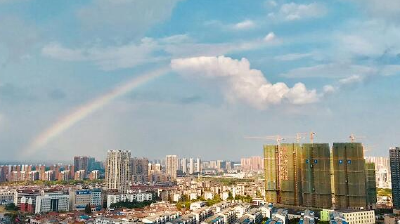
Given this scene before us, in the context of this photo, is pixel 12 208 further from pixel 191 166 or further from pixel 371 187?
pixel 191 166

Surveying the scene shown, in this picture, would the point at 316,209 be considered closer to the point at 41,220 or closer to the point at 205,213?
the point at 205,213

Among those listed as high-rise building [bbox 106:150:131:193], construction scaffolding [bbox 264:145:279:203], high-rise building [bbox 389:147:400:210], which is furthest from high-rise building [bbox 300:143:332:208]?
high-rise building [bbox 106:150:131:193]

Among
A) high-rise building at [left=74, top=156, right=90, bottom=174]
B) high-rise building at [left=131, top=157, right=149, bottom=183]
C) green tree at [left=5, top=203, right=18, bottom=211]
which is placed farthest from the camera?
high-rise building at [left=74, top=156, right=90, bottom=174]

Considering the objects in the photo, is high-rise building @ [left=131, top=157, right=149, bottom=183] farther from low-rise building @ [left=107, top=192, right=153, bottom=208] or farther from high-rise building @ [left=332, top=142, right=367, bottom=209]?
high-rise building @ [left=332, top=142, right=367, bottom=209]

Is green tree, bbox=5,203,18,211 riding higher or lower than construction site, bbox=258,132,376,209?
lower

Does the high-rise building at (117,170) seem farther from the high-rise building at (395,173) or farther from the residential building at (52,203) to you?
the high-rise building at (395,173)

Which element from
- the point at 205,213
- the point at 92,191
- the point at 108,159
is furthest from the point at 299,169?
the point at 108,159

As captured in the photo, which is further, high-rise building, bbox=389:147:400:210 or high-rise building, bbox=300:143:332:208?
high-rise building, bbox=389:147:400:210

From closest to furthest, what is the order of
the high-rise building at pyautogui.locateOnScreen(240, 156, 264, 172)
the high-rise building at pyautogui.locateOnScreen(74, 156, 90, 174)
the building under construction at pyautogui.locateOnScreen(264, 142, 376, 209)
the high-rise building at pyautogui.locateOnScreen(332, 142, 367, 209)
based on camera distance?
the high-rise building at pyautogui.locateOnScreen(332, 142, 367, 209)
the building under construction at pyautogui.locateOnScreen(264, 142, 376, 209)
the high-rise building at pyautogui.locateOnScreen(74, 156, 90, 174)
the high-rise building at pyautogui.locateOnScreen(240, 156, 264, 172)
